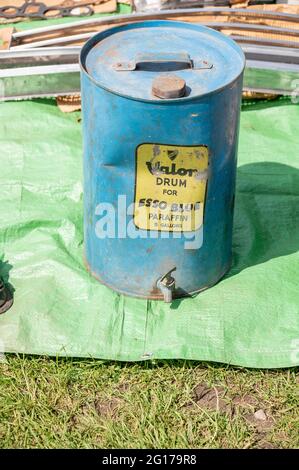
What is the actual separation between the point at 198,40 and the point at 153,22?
0.71 ft

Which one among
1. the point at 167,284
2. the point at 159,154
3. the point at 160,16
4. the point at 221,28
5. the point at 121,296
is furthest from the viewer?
the point at 160,16

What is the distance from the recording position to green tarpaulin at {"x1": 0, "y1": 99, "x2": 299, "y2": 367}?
9.07ft

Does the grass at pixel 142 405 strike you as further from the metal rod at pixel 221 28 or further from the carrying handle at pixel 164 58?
the metal rod at pixel 221 28

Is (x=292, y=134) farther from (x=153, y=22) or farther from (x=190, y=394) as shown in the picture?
(x=190, y=394)

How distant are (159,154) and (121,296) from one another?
683 mm

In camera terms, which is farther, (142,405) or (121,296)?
(121,296)

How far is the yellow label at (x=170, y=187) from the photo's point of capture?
2.55 metres

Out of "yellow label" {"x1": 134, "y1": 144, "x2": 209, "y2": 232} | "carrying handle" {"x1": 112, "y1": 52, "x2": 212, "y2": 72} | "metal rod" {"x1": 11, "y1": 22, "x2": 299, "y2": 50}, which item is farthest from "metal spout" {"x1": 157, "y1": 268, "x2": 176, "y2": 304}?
"metal rod" {"x1": 11, "y1": 22, "x2": 299, "y2": 50}

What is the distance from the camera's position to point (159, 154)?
2549 millimetres

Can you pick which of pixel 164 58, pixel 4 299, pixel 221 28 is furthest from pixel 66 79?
pixel 4 299

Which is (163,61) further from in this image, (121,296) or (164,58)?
(121,296)

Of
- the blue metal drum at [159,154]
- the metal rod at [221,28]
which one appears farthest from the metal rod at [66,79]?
the blue metal drum at [159,154]

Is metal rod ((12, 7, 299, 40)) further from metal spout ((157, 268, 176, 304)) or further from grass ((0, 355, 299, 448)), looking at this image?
grass ((0, 355, 299, 448))

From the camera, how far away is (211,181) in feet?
8.75
